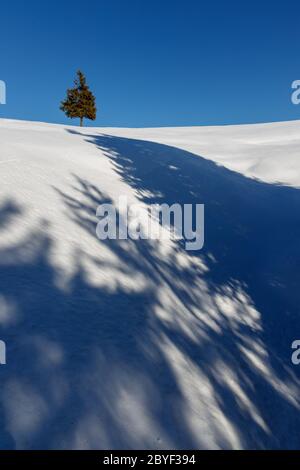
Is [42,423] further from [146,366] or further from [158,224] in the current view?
[158,224]

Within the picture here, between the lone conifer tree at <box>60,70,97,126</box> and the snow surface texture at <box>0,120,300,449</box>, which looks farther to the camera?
the lone conifer tree at <box>60,70,97,126</box>

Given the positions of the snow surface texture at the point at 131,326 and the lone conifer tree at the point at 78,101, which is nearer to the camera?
the snow surface texture at the point at 131,326

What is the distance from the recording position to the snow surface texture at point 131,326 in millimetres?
2402

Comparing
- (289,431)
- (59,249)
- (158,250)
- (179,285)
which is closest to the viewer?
(289,431)

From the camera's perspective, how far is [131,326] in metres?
3.43

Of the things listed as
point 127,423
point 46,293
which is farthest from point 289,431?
point 46,293

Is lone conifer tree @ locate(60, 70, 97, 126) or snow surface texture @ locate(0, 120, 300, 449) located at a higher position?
lone conifer tree @ locate(60, 70, 97, 126)

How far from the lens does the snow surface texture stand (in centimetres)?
240

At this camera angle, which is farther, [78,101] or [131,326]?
[78,101]

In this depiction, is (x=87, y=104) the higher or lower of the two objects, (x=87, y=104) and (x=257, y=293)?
the higher

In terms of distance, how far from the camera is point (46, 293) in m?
3.32

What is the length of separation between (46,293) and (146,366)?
143 cm

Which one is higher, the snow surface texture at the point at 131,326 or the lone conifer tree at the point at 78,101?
the lone conifer tree at the point at 78,101

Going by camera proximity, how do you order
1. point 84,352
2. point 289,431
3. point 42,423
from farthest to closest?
point 289,431
point 84,352
point 42,423
